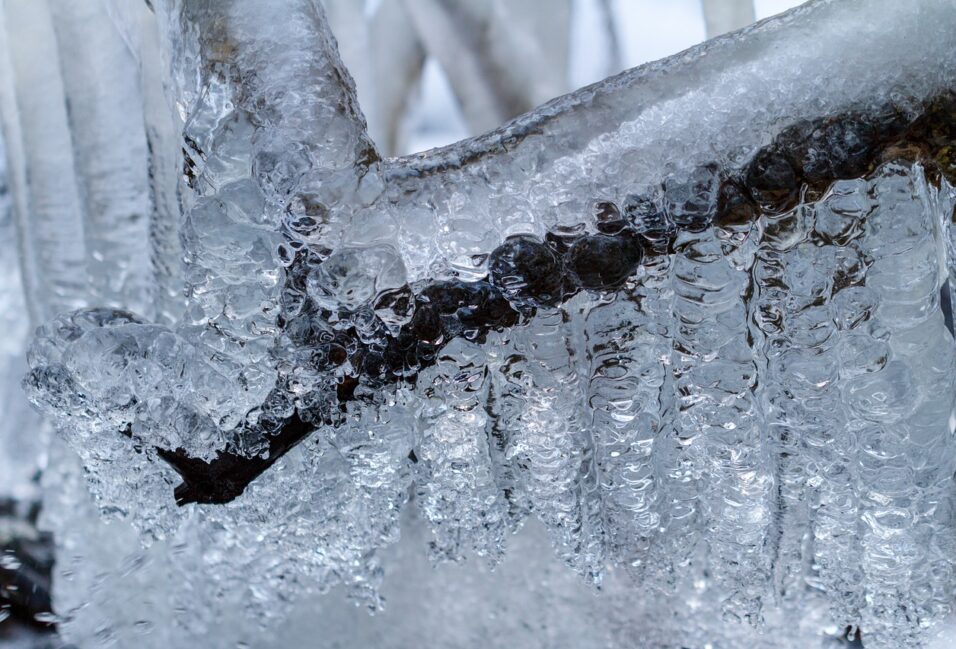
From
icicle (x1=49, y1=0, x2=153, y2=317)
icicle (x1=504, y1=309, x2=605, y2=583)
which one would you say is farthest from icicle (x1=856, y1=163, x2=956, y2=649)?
icicle (x1=49, y1=0, x2=153, y2=317)

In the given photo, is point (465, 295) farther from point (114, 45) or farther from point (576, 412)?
point (114, 45)

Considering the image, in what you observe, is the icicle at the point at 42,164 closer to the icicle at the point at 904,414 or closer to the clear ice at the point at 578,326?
the clear ice at the point at 578,326

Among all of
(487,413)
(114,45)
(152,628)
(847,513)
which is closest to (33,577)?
(152,628)

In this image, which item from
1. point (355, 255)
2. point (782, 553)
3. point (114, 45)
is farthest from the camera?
point (114, 45)

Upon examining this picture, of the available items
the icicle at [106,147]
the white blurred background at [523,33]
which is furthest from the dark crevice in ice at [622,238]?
the white blurred background at [523,33]

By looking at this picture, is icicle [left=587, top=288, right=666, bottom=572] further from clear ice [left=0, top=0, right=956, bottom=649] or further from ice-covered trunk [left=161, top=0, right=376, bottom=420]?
ice-covered trunk [left=161, top=0, right=376, bottom=420]

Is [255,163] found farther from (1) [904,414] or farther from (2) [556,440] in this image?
(1) [904,414]

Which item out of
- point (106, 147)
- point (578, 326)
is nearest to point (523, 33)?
point (106, 147)

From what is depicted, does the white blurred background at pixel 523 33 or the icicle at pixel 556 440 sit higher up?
the white blurred background at pixel 523 33
